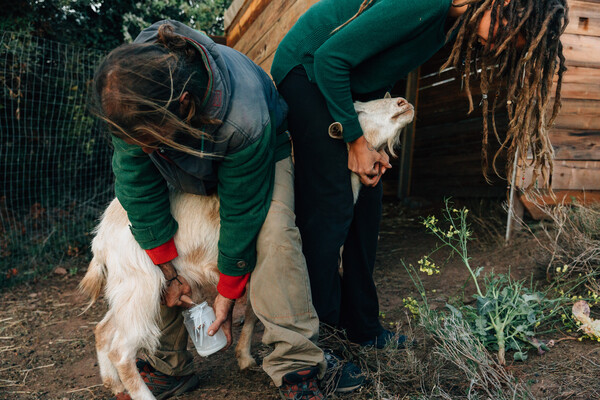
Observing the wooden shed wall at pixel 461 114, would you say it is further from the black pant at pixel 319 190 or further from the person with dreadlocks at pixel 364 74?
the black pant at pixel 319 190

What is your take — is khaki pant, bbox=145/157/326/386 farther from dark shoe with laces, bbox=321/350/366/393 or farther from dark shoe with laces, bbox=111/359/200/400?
dark shoe with laces, bbox=111/359/200/400

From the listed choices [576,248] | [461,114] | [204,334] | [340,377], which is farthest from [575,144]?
[204,334]

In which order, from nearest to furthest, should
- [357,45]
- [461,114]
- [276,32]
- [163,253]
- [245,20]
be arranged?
1. [357,45]
2. [163,253]
3. [276,32]
4. [245,20]
5. [461,114]

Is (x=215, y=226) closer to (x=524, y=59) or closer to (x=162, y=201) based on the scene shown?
(x=162, y=201)

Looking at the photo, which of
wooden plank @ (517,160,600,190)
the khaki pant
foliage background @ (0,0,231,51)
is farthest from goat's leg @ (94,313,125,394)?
foliage background @ (0,0,231,51)

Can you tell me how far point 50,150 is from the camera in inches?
233

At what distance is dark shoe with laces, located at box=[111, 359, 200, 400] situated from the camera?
7.03ft

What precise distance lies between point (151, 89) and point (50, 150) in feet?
17.8

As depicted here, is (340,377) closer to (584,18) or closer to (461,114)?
(584,18)

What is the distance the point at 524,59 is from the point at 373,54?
1.94ft

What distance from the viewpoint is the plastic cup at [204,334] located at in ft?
6.22

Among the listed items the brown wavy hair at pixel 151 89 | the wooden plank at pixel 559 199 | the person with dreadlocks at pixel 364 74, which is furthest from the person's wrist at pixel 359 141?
the wooden plank at pixel 559 199

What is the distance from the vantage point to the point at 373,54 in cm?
171

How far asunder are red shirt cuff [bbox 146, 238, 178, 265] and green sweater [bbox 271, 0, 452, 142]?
2.94ft
